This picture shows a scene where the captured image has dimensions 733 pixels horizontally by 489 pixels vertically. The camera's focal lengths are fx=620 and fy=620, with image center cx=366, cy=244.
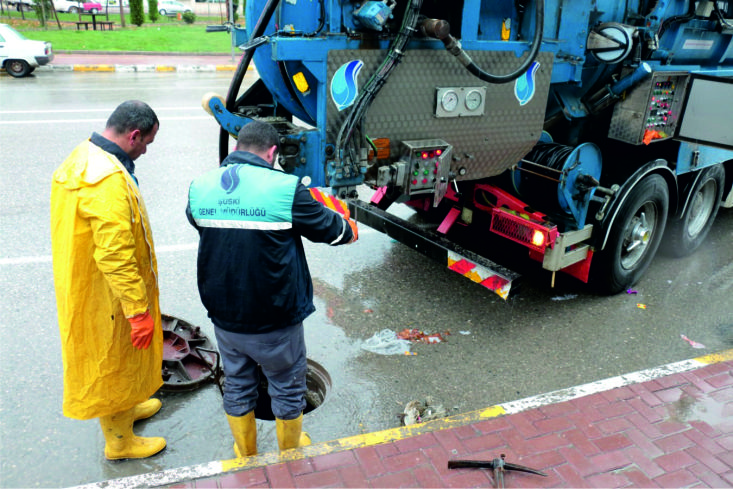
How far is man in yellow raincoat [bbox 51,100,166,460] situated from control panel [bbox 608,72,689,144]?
3589 millimetres

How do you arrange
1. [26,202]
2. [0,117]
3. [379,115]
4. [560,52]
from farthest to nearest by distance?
[0,117] → [26,202] → [560,52] → [379,115]

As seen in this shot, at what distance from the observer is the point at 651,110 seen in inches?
189

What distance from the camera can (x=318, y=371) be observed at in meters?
4.14

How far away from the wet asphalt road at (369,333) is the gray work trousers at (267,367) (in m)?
0.45

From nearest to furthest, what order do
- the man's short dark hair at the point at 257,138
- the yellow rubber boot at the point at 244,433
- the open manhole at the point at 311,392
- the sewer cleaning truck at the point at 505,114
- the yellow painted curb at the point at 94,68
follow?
the man's short dark hair at the point at 257,138
the yellow rubber boot at the point at 244,433
the sewer cleaning truck at the point at 505,114
the open manhole at the point at 311,392
the yellow painted curb at the point at 94,68

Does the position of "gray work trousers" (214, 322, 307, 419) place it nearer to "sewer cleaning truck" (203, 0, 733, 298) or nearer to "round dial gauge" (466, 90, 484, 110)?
"sewer cleaning truck" (203, 0, 733, 298)

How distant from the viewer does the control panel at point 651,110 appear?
187 inches

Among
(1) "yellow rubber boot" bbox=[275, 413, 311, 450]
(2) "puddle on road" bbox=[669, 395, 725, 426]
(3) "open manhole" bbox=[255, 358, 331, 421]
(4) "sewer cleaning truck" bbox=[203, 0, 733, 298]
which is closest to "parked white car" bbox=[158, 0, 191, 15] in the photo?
(4) "sewer cleaning truck" bbox=[203, 0, 733, 298]

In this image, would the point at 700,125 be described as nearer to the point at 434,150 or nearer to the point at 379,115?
the point at 434,150

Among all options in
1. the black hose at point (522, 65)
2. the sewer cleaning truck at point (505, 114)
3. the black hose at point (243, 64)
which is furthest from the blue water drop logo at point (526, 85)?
the black hose at point (243, 64)

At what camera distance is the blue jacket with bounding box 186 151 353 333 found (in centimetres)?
275

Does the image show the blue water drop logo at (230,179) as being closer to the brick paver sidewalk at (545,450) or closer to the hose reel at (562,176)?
the brick paver sidewalk at (545,450)

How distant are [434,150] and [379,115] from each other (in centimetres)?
45

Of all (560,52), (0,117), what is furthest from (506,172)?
(0,117)
